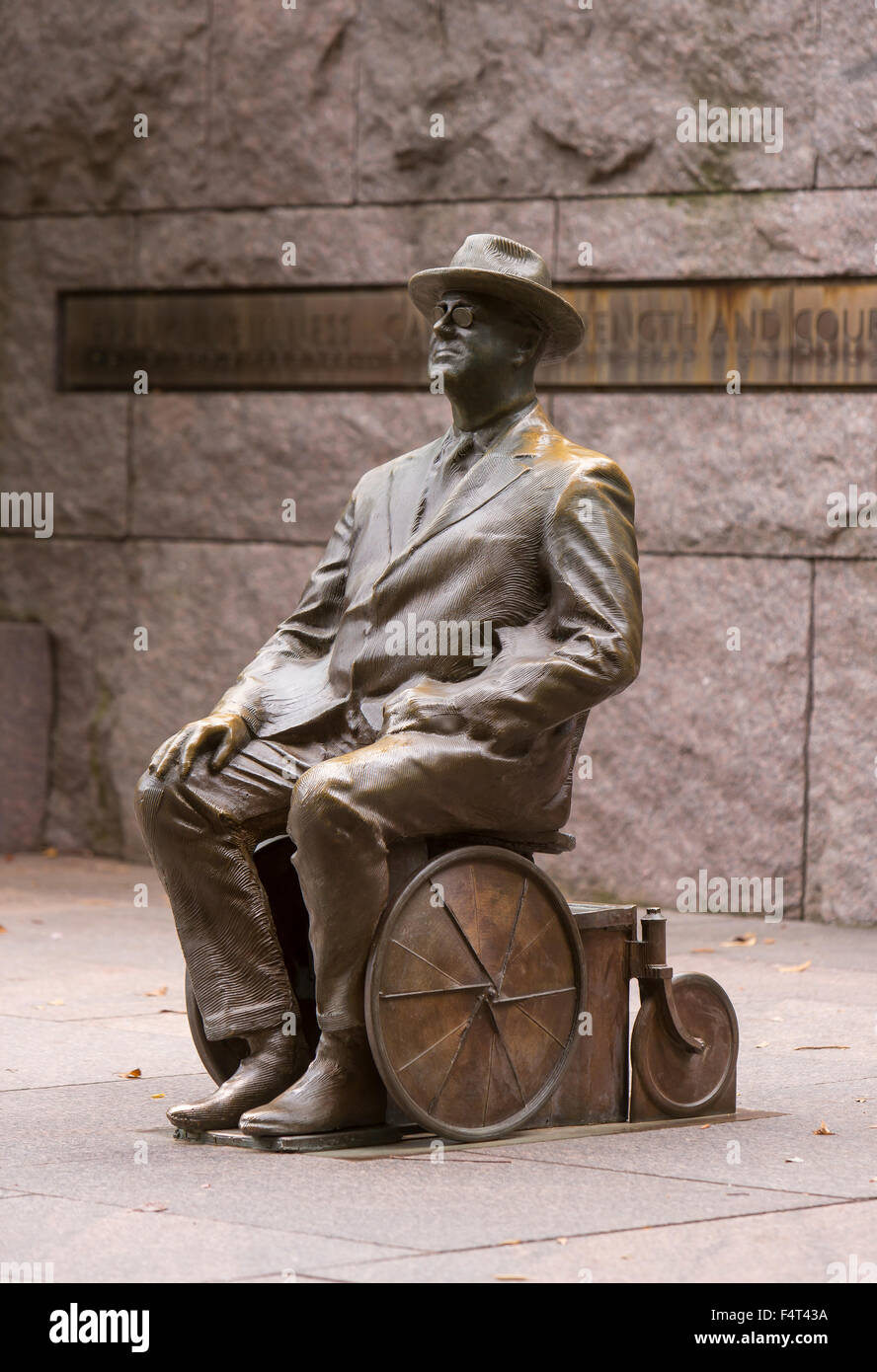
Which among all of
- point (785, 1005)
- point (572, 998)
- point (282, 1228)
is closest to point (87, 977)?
point (785, 1005)

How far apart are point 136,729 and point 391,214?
8.94 ft

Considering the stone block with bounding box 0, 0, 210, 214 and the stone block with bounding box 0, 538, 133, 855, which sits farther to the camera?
the stone block with bounding box 0, 538, 133, 855

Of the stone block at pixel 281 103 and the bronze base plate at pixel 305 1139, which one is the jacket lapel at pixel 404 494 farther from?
the stone block at pixel 281 103

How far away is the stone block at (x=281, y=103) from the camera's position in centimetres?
1065

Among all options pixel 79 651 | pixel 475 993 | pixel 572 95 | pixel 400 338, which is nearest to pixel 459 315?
pixel 475 993

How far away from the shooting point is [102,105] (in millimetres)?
11305

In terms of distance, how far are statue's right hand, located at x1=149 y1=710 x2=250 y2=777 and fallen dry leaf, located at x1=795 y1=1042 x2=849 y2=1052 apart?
2107mm

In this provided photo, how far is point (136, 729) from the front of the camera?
11219 mm

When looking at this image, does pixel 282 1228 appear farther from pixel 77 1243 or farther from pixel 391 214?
pixel 391 214

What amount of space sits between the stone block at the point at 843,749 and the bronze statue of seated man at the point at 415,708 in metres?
3.74

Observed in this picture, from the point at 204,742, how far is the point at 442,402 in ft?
16.6

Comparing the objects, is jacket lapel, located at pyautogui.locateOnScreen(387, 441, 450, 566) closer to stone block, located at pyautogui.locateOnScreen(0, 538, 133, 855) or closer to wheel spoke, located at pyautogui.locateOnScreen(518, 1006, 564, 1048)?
wheel spoke, located at pyautogui.locateOnScreen(518, 1006, 564, 1048)

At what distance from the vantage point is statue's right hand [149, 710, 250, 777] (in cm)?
549

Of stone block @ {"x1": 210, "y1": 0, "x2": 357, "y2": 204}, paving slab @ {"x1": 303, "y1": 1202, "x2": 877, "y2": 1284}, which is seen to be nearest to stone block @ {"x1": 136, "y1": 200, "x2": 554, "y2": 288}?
stone block @ {"x1": 210, "y1": 0, "x2": 357, "y2": 204}
